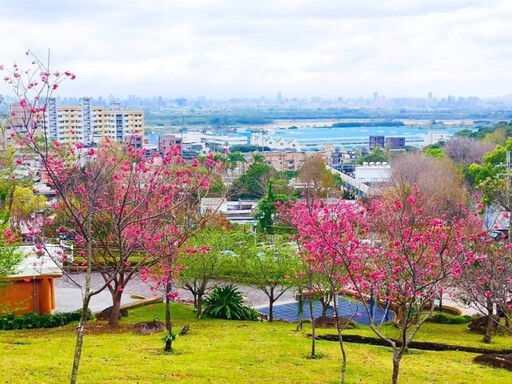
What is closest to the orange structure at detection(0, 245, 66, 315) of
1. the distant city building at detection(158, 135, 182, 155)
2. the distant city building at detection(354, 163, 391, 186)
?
the distant city building at detection(158, 135, 182, 155)

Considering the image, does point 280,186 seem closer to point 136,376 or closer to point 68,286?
point 68,286

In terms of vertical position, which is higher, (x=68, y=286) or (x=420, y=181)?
(x=420, y=181)

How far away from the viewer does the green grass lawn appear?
10.1 metres

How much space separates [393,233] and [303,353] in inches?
119

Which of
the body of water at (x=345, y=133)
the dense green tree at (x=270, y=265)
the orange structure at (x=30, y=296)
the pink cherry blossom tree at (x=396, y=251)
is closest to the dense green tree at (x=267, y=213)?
the dense green tree at (x=270, y=265)

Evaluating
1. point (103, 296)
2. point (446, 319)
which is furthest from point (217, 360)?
point (103, 296)

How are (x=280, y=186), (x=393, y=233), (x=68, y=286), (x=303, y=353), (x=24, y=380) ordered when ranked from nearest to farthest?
(x=24, y=380) → (x=393, y=233) → (x=303, y=353) → (x=68, y=286) → (x=280, y=186)

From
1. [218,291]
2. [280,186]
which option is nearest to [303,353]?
[218,291]

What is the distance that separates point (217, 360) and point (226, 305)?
22.8 feet

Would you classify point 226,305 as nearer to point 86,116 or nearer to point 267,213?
point 267,213

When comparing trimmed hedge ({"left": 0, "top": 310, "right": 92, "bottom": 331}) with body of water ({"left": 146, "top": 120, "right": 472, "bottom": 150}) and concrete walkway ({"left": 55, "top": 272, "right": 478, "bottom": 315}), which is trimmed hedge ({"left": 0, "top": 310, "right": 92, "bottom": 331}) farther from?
body of water ({"left": 146, "top": 120, "right": 472, "bottom": 150})

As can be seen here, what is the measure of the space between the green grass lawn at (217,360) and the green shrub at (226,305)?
9.16ft

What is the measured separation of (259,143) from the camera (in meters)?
122

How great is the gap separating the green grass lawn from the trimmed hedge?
689 millimetres
